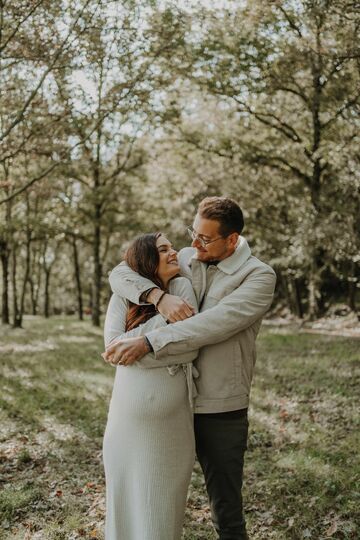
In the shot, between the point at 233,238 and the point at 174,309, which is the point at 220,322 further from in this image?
the point at 233,238

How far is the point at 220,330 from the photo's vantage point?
3197 mm

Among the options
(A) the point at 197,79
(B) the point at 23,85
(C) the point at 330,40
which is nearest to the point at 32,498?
(B) the point at 23,85

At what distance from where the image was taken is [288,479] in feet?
19.2

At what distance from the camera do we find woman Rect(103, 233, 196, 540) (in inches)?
125

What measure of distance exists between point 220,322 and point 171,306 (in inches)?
12.0

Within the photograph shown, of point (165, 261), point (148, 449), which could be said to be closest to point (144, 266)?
point (165, 261)

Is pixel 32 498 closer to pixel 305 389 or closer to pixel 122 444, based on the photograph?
pixel 122 444

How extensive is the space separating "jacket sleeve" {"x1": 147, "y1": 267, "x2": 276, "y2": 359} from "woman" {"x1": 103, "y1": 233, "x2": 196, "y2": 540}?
0.12 meters

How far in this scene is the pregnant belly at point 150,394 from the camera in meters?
3.16

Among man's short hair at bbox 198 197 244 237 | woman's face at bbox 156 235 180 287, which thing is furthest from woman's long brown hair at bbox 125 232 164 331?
man's short hair at bbox 198 197 244 237

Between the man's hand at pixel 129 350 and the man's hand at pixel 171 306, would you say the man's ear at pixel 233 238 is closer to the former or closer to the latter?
the man's hand at pixel 171 306

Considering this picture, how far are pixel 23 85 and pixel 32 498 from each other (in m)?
6.95

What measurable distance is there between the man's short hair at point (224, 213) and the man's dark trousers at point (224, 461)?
1.17 meters

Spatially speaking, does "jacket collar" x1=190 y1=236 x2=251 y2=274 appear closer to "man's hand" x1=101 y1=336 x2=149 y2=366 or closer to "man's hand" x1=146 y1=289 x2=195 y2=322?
"man's hand" x1=146 y1=289 x2=195 y2=322
